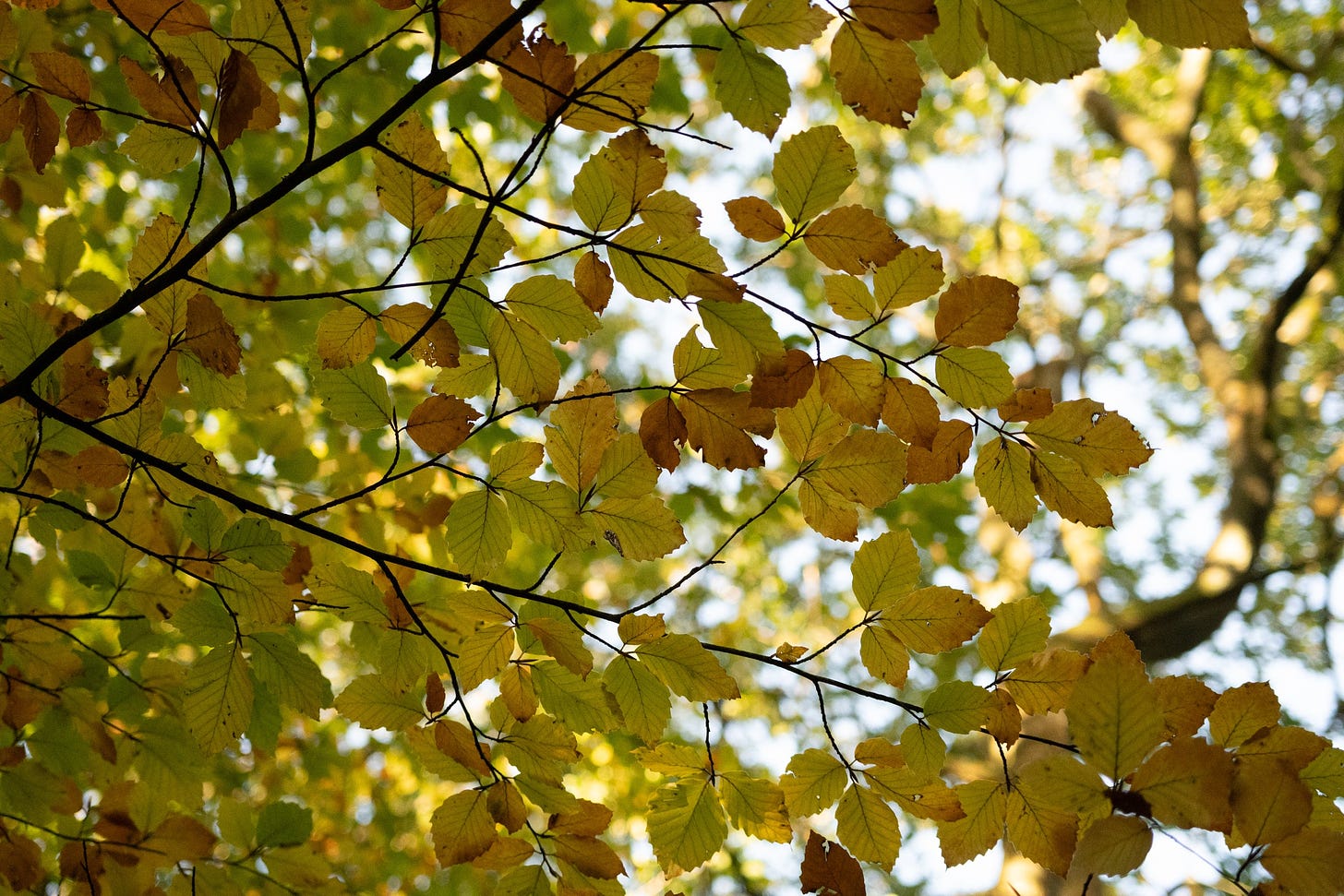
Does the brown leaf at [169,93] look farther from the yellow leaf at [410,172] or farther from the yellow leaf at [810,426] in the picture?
the yellow leaf at [810,426]

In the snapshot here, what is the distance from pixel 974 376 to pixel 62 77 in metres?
0.89

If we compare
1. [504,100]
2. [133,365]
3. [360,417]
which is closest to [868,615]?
[360,417]

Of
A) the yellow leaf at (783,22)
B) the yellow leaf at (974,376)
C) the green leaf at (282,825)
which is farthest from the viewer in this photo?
the green leaf at (282,825)

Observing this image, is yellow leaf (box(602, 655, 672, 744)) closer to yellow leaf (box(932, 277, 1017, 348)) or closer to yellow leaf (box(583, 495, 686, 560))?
yellow leaf (box(583, 495, 686, 560))

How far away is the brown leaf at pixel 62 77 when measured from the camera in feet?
2.53

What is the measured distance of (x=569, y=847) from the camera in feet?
2.95

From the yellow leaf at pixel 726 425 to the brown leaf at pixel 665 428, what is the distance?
0.01 m

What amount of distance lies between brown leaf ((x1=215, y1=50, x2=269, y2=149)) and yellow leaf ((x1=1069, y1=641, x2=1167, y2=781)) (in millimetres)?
746

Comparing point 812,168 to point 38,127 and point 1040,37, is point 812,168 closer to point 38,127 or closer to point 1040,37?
point 1040,37

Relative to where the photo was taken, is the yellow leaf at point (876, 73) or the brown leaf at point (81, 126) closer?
the yellow leaf at point (876, 73)


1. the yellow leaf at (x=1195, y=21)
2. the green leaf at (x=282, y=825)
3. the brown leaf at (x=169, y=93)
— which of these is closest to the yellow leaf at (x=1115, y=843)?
the yellow leaf at (x=1195, y=21)

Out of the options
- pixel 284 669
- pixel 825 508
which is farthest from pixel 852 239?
pixel 284 669

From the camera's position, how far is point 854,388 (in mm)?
768

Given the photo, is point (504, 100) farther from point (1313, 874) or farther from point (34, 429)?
point (1313, 874)
